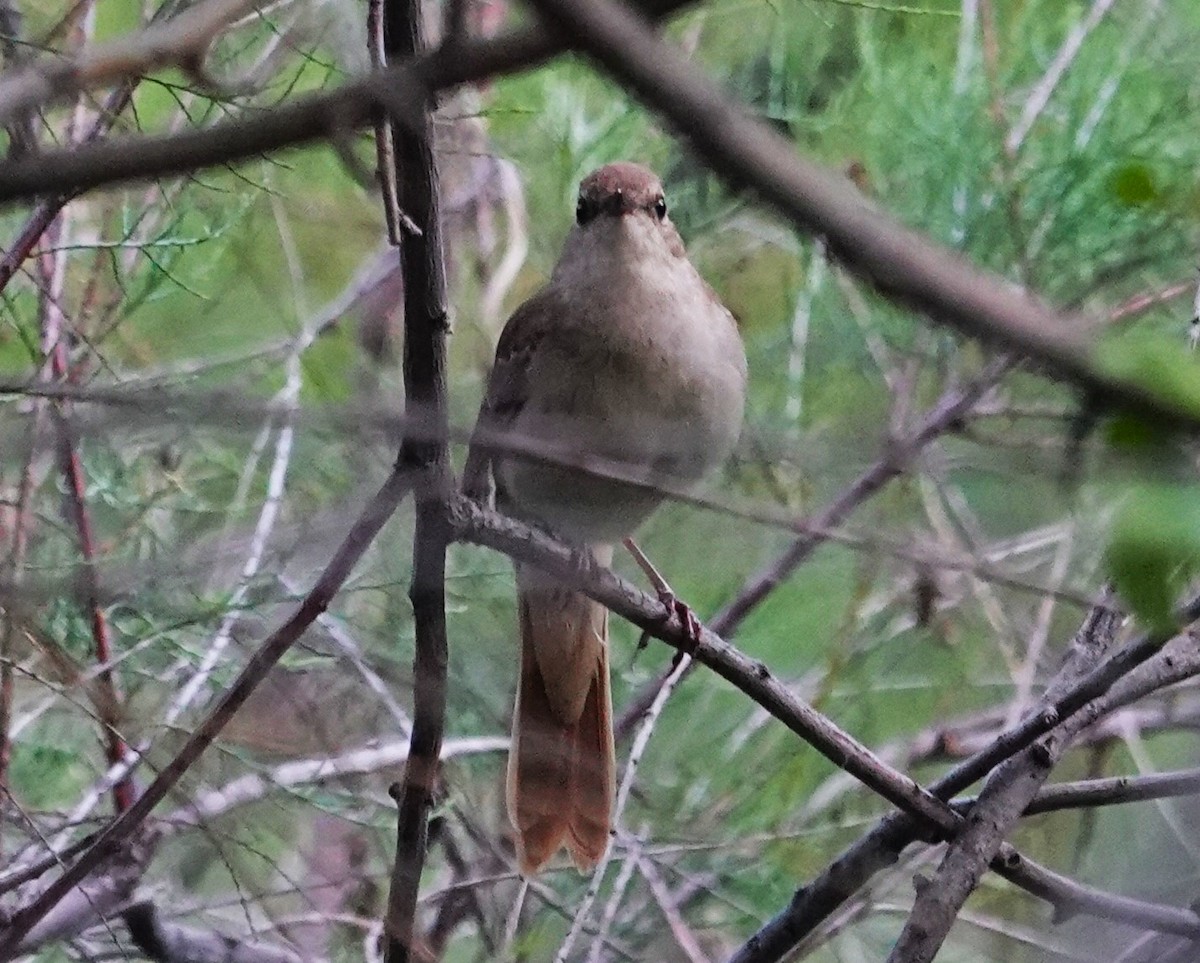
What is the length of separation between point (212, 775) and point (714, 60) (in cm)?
146

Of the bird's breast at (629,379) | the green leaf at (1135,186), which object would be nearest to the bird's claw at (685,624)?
the bird's breast at (629,379)

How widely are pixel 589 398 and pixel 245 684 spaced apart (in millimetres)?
713

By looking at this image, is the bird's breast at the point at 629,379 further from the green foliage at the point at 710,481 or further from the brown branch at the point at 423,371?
the brown branch at the point at 423,371

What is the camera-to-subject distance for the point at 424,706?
148 cm

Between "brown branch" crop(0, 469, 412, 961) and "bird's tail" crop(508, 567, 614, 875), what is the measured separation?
26.5 inches

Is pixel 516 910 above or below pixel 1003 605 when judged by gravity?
below

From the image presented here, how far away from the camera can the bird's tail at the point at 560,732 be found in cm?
204

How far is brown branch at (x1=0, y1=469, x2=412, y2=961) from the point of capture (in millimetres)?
1131

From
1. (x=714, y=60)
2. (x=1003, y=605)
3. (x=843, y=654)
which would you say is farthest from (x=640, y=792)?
(x=714, y=60)

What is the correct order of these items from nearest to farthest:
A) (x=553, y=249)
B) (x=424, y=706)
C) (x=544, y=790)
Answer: (x=424, y=706)
(x=544, y=790)
(x=553, y=249)

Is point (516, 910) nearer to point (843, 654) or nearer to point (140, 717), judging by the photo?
point (140, 717)

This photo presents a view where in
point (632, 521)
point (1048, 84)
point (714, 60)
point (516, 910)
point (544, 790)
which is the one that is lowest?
point (516, 910)

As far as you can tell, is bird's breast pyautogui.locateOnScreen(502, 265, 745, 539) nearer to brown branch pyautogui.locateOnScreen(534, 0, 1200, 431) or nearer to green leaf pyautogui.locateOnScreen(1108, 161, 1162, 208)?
green leaf pyautogui.locateOnScreen(1108, 161, 1162, 208)

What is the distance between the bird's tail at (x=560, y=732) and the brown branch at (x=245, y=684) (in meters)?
0.67
